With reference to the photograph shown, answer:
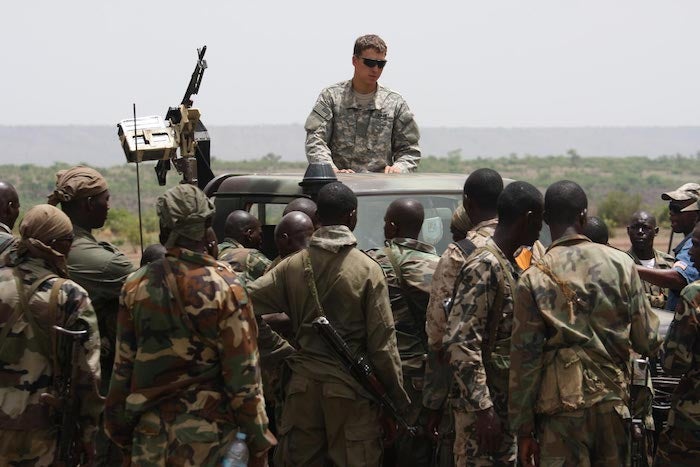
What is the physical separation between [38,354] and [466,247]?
209cm

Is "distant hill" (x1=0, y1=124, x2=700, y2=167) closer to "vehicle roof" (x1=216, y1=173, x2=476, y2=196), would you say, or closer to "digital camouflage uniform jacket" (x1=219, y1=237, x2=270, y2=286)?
"vehicle roof" (x1=216, y1=173, x2=476, y2=196)

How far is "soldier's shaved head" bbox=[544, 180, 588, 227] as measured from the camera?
17.7ft

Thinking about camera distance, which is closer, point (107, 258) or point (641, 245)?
point (107, 258)

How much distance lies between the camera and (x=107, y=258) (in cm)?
607

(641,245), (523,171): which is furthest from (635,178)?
(641,245)

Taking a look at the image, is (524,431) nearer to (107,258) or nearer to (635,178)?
(107,258)

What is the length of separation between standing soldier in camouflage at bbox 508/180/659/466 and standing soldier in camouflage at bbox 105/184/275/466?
3.99ft

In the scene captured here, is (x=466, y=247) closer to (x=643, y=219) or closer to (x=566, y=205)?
(x=566, y=205)

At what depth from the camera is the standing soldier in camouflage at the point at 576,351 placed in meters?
5.23

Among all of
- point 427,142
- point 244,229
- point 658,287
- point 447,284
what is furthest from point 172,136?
point 427,142

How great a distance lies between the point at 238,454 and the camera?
4.86m

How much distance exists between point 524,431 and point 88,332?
203 centimetres

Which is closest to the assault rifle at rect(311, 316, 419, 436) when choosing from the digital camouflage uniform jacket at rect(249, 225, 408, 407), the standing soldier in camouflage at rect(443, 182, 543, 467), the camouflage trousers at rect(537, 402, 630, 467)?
the digital camouflage uniform jacket at rect(249, 225, 408, 407)

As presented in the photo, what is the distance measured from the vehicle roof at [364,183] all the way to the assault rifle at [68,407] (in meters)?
2.41
